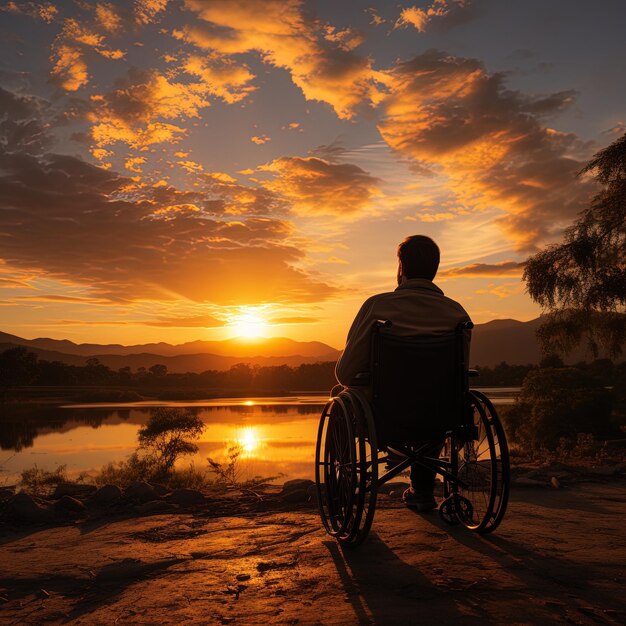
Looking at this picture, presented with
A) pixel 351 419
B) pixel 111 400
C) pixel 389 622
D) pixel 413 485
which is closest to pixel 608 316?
pixel 413 485

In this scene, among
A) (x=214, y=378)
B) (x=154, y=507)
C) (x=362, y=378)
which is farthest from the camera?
(x=214, y=378)

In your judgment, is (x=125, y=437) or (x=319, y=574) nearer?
(x=319, y=574)

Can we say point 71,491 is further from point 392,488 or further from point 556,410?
point 556,410

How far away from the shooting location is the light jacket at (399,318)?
2.96 metres

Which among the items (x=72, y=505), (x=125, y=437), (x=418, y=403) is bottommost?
(x=125, y=437)

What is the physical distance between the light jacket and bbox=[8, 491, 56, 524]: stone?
8.99ft

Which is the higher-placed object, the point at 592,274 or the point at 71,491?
the point at 592,274

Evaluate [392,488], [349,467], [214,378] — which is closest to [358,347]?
[349,467]

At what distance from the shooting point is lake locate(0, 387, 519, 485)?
13.9 m

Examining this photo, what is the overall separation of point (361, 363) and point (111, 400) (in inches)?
1948

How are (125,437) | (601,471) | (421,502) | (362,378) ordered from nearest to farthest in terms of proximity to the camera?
1. (362,378)
2. (421,502)
3. (601,471)
4. (125,437)

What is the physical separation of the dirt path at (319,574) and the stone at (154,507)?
1.96 feet

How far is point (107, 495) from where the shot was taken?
4.59 m

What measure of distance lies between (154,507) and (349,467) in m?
2.20
